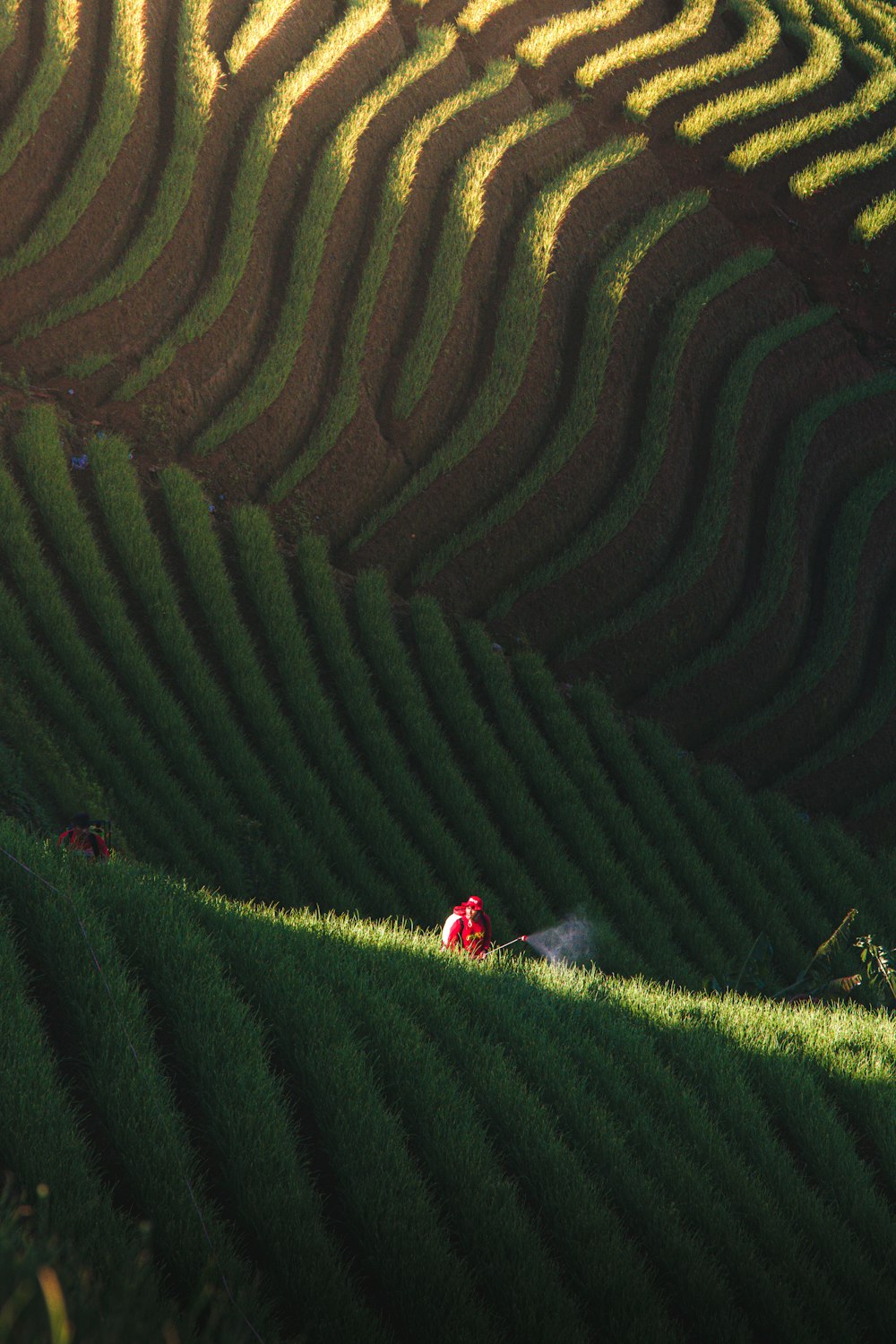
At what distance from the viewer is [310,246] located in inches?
380

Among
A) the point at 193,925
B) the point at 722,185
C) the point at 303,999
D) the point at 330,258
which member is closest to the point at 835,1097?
the point at 303,999

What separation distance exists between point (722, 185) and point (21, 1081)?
40.2 feet

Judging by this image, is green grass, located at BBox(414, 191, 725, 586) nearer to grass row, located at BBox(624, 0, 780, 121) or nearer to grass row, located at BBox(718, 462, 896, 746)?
grass row, located at BBox(624, 0, 780, 121)

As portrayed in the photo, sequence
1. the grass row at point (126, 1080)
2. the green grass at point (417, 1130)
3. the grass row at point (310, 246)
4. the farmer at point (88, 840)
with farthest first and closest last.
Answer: the grass row at point (310, 246)
the farmer at point (88, 840)
the green grass at point (417, 1130)
the grass row at point (126, 1080)

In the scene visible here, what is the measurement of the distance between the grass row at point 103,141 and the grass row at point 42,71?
14.5 inches

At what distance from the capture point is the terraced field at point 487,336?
29.2 feet

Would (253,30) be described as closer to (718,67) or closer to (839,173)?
(718,67)

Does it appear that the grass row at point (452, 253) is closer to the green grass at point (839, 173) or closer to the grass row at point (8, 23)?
the green grass at point (839, 173)

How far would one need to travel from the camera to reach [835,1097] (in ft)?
13.5

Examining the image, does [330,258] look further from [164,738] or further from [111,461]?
[164,738]

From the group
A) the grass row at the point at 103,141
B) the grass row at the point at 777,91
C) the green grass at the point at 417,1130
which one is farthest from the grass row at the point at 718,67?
the green grass at the point at 417,1130

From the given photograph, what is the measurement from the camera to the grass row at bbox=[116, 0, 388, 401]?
29.0 feet

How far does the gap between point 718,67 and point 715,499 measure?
5.83 metres

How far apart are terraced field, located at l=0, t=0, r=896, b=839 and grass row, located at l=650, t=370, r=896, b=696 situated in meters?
0.03
